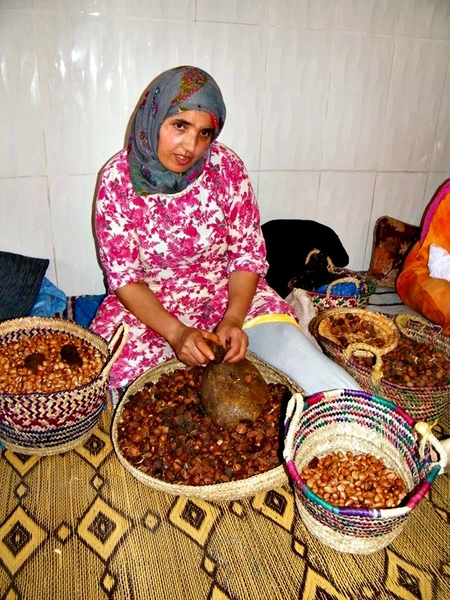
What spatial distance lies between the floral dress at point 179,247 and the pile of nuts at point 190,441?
0.29 m

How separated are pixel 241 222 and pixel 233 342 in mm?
508

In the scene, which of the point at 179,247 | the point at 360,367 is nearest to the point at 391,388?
the point at 360,367

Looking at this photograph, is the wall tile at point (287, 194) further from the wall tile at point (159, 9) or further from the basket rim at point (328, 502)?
the basket rim at point (328, 502)

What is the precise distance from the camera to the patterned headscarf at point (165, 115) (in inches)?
55.2

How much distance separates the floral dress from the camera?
1.63m

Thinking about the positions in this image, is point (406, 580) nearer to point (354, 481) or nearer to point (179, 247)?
point (354, 481)

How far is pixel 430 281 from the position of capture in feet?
7.16

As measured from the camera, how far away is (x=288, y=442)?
1141mm

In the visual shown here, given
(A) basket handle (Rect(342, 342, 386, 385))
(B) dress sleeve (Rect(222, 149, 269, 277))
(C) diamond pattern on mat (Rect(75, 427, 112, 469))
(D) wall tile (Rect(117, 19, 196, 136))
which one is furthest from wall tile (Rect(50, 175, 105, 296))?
(A) basket handle (Rect(342, 342, 386, 385))

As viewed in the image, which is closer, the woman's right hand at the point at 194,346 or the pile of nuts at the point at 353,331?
the woman's right hand at the point at 194,346

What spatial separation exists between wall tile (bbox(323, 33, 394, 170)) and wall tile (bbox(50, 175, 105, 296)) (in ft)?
4.42

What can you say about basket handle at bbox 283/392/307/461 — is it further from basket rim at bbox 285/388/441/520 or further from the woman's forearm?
the woman's forearm

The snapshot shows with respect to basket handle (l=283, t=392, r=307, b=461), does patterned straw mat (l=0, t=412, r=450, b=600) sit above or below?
below

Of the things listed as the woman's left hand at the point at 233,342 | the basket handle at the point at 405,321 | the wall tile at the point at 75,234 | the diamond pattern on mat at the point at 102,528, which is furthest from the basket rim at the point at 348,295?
the diamond pattern on mat at the point at 102,528
